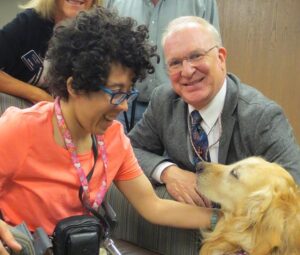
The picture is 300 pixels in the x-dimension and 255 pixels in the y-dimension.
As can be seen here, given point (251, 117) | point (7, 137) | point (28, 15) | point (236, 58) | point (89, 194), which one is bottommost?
point (236, 58)

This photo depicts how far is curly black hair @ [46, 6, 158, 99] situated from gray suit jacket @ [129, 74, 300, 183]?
462 millimetres

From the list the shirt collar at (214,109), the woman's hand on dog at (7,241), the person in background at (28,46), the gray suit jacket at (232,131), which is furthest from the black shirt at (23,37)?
the woman's hand on dog at (7,241)

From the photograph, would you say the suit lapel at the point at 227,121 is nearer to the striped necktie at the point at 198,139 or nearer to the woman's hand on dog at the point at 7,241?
the striped necktie at the point at 198,139

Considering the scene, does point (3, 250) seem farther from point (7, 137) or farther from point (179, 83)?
point (179, 83)

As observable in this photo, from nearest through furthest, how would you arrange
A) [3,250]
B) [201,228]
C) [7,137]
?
[3,250], [7,137], [201,228]

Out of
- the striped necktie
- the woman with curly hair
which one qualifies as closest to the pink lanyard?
the woman with curly hair

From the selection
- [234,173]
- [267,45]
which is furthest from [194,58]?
[267,45]

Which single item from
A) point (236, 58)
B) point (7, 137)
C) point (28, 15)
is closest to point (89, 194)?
point (7, 137)

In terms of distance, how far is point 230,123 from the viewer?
1.62 m

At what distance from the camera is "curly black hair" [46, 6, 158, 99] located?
1232mm

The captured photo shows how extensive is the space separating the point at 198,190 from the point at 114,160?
1.02 feet

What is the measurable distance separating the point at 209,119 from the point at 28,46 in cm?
87

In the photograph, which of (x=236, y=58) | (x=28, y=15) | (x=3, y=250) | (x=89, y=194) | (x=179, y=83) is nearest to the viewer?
(x=3, y=250)

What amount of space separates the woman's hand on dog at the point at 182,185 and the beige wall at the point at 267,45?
2008 mm
